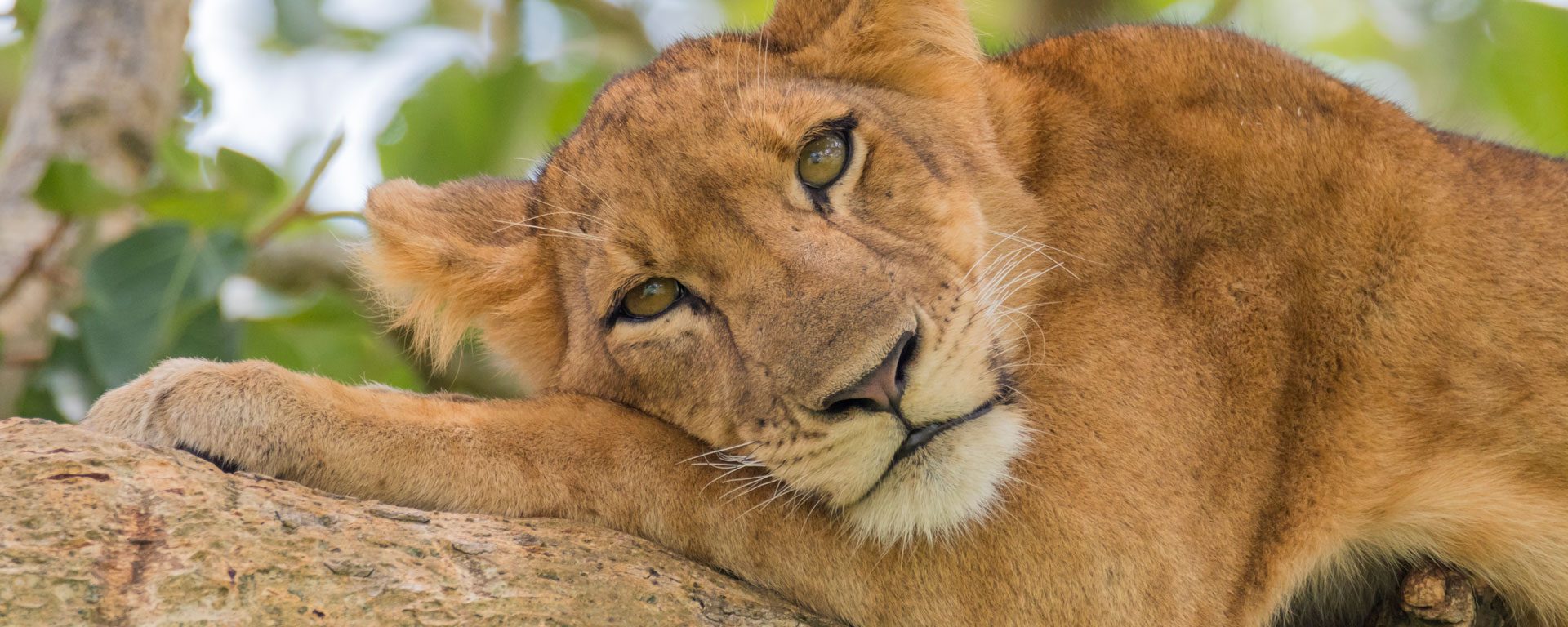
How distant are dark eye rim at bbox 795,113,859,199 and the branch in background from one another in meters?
3.46

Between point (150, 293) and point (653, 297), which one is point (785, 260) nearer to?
point (653, 297)

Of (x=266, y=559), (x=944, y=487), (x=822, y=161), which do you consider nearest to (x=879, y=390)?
(x=944, y=487)

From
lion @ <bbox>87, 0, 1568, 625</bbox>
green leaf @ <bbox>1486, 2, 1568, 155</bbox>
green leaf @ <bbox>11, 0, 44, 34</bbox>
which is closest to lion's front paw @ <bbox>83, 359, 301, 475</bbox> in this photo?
lion @ <bbox>87, 0, 1568, 625</bbox>

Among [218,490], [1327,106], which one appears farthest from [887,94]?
[218,490]

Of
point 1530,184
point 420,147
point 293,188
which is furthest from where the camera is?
point 293,188

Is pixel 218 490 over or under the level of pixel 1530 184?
under

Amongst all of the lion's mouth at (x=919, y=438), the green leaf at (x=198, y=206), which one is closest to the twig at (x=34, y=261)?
the green leaf at (x=198, y=206)

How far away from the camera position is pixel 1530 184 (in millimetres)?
5078

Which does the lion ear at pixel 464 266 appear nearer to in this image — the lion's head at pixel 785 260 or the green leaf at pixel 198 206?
the lion's head at pixel 785 260

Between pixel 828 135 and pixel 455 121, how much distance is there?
3305 mm

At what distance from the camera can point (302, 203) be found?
6.54m

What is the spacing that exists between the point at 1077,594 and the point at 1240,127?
2.02 m

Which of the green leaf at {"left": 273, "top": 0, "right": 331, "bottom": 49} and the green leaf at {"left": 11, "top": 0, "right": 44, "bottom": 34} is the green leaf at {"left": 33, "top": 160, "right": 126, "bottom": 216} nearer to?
the green leaf at {"left": 11, "top": 0, "right": 44, "bottom": 34}

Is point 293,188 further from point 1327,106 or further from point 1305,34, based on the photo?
point 1305,34
